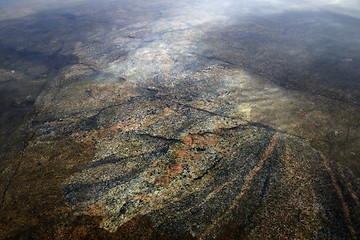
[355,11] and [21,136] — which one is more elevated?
[355,11]

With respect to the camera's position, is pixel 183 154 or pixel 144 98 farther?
pixel 144 98

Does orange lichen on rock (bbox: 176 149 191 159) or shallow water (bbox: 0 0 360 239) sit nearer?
shallow water (bbox: 0 0 360 239)

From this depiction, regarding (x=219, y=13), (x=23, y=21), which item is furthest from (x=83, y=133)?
(x=23, y=21)

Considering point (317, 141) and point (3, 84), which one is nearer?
point (317, 141)

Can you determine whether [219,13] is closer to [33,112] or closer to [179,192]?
[33,112]

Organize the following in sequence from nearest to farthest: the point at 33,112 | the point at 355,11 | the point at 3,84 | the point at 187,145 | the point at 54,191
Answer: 1. the point at 54,191
2. the point at 187,145
3. the point at 33,112
4. the point at 3,84
5. the point at 355,11

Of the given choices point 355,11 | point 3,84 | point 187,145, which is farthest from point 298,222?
point 355,11

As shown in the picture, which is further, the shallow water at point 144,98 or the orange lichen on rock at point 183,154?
the orange lichen on rock at point 183,154

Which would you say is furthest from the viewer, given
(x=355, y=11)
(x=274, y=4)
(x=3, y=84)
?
(x=274, y=4)
